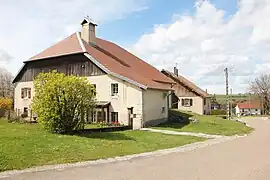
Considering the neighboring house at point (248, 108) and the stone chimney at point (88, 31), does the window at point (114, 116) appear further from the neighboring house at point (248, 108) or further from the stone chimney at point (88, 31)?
the neighboring house at point (248, 108)

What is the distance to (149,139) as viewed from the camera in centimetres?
1902

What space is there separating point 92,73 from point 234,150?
54.4ft

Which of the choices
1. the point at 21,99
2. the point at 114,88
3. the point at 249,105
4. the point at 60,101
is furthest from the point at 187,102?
the point at 249,105

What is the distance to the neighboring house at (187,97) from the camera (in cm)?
4553

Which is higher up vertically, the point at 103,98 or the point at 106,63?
the point at 106,63

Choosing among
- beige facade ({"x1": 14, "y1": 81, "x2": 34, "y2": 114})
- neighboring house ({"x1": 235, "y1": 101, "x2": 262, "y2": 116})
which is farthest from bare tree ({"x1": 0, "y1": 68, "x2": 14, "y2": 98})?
neighboring house ({"x1": 235, "y1": 101, "x2": 262, "y2": 116})

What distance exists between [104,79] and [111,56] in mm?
5944

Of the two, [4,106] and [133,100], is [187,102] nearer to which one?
[133,100]

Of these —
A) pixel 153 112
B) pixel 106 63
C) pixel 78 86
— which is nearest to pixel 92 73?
pixel 106 63

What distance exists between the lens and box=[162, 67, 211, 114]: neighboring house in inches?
1793

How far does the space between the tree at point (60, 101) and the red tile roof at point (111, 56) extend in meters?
8.14

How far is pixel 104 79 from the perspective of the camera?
28.1 m

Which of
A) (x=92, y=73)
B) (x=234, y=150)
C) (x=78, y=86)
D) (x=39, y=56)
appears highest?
(x=39, y=56)

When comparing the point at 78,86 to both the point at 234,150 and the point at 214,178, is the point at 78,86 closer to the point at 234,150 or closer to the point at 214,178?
the point at 234,150
